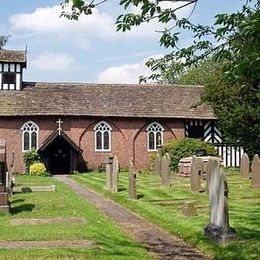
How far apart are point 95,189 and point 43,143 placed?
16.5 meters

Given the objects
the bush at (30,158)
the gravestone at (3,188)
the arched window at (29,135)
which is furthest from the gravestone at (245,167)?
the arched window at (29,135)

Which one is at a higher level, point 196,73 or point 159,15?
point 196,73

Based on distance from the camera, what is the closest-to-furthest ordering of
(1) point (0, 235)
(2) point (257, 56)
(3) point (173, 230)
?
1. (2) point (257, 56)
2. (1) point (0, 235)
3. (3) point (173, 230)

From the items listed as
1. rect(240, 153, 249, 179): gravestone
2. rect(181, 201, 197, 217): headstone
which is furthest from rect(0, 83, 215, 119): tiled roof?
rect(181, 201, 197, 217): headstone

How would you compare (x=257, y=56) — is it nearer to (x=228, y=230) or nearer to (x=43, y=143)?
(x=228, y=230)

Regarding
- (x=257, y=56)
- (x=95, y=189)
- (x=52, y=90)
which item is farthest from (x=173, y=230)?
(x=52, y=90)

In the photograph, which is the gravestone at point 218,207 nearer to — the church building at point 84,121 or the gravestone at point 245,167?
the gravestone at point 245,167

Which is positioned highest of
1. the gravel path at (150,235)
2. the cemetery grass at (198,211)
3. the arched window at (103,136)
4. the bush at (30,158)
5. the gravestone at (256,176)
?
the arched window at (103,136)

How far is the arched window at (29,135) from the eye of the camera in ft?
131

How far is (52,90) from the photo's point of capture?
139 ft

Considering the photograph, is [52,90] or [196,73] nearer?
[52,90]

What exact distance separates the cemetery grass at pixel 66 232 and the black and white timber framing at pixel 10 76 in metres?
24.3

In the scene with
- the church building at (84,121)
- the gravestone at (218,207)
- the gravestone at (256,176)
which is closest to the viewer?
the gravestone at (218,207)

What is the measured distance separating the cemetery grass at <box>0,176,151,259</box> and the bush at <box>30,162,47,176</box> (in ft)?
60.9
